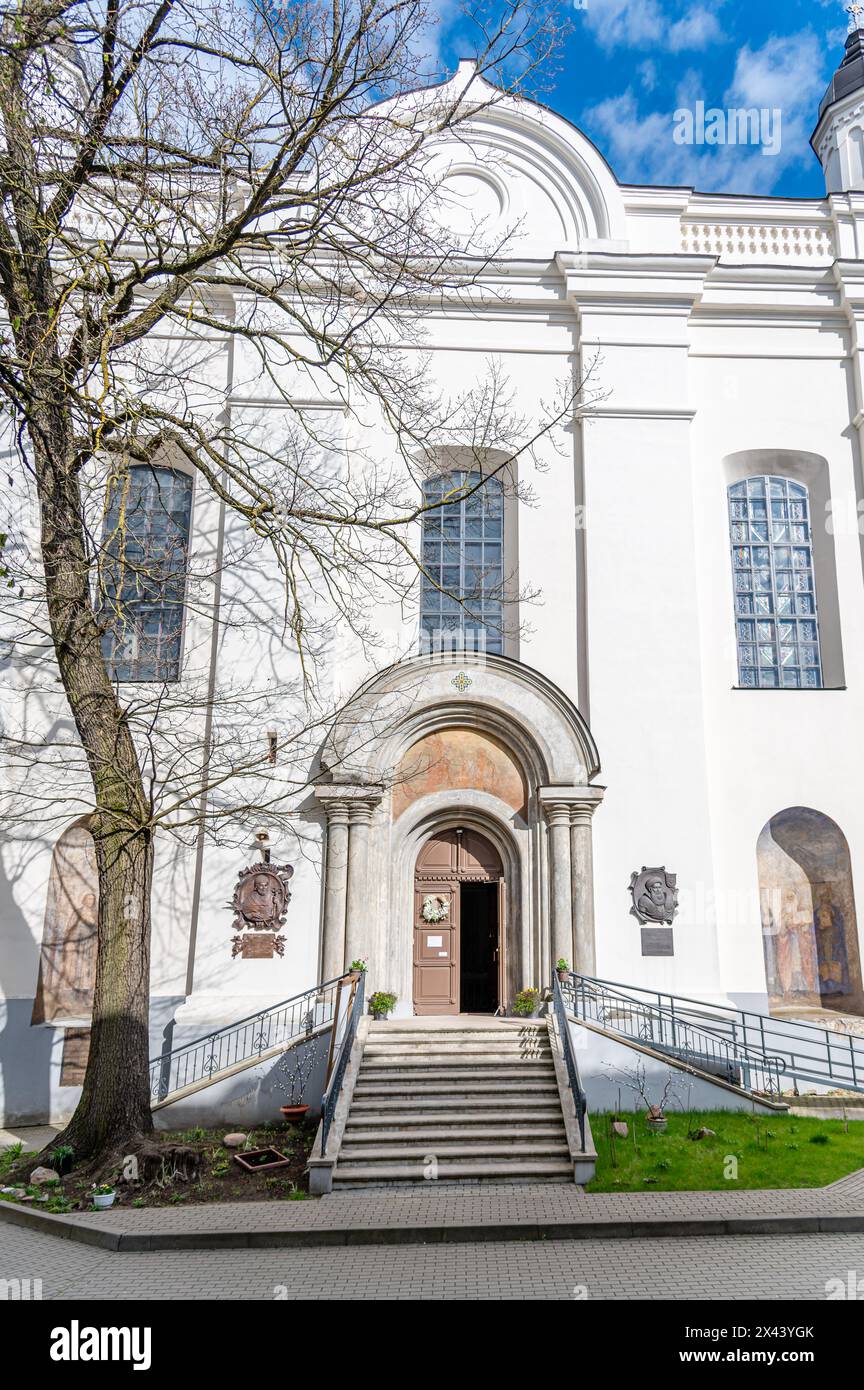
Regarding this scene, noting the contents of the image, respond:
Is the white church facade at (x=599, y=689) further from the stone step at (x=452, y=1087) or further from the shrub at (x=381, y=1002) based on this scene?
the stone step at (x=452, y=1087)

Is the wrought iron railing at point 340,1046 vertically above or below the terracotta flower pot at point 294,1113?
above

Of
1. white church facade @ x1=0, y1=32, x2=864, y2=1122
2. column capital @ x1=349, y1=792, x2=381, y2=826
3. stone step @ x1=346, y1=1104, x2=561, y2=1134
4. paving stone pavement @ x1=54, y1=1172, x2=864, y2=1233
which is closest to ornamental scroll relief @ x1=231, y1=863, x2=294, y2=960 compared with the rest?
white church facade @ x1=0, y1=32, x2=864, y2=1122

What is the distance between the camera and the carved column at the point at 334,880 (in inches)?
524

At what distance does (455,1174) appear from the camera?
30.6 feet

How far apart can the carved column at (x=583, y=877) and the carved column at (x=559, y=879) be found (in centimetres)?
8

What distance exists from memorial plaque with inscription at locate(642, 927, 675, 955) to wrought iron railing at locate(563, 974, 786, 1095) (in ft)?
2.18

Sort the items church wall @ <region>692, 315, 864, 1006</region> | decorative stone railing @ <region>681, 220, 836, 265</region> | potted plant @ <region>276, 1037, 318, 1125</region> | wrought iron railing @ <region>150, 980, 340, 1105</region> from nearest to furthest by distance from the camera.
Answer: potted plant @ <region>276, 1037, 318, 1125</region>
wrought iron railing @ <region>150, 980, 340, 1105</region>
church wall @ <region>692, 315, 864, 1006</region>
decorative stone railing @ <region>681, 220, 836, 265</region>

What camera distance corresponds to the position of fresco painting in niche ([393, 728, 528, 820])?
1433 centimetres

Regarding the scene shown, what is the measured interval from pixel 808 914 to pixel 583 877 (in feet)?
12.2

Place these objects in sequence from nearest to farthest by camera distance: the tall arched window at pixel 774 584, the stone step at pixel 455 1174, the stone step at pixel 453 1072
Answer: the stone step at pixel 455 1174 < the stone step at pixel 453 1072 < the tall arched window at pixel 774 584

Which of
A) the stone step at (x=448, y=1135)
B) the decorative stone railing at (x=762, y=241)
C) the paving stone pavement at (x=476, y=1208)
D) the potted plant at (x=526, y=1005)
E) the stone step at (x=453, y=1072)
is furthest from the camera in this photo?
the decorative stone railing at (x=762, y=241)

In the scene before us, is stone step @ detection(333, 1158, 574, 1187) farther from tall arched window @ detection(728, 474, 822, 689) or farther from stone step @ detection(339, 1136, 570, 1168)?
tall arched window @ detection(728, 474, 822, 689)

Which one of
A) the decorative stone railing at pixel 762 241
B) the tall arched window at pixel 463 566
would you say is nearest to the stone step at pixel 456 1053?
the tall arched window at pixel 463 566

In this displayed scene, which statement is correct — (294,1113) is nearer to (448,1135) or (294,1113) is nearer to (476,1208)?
(448,1135)
